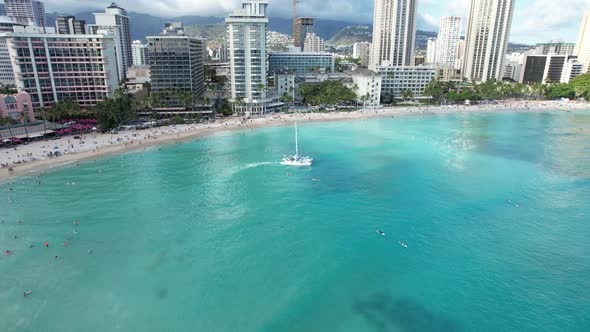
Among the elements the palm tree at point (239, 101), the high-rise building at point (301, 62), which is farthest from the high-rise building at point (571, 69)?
the palm tree at point (239, 101)

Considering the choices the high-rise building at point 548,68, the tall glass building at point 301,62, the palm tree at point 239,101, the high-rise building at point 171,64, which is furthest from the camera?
the tall glass building at point 301,62

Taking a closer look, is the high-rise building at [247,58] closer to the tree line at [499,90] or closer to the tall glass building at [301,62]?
the tall glass building at [301,62]

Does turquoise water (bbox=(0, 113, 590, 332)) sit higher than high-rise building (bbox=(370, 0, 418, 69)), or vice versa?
high-rise building (bbox=(370, 0, 418, 69))

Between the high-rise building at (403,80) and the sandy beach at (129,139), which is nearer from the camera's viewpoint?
the sandy beach at (129,139)

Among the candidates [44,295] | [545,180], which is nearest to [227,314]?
[44,295]

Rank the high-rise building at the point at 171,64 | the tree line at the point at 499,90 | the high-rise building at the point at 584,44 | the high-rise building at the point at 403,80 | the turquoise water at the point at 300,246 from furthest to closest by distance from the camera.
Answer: the high-rise building at the point at 584,44
the tree line at the point at 499,90
the high-rise building at the point at 403,80
the high-rise building at the point at 171,64
the turquoise water at the point at 300,246

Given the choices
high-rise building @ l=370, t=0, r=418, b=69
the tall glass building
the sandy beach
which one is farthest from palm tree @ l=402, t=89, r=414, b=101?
the tall glass building

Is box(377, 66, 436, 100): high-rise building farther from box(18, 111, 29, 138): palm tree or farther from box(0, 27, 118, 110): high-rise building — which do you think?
box(18, 111, 29, 138): palm tree
